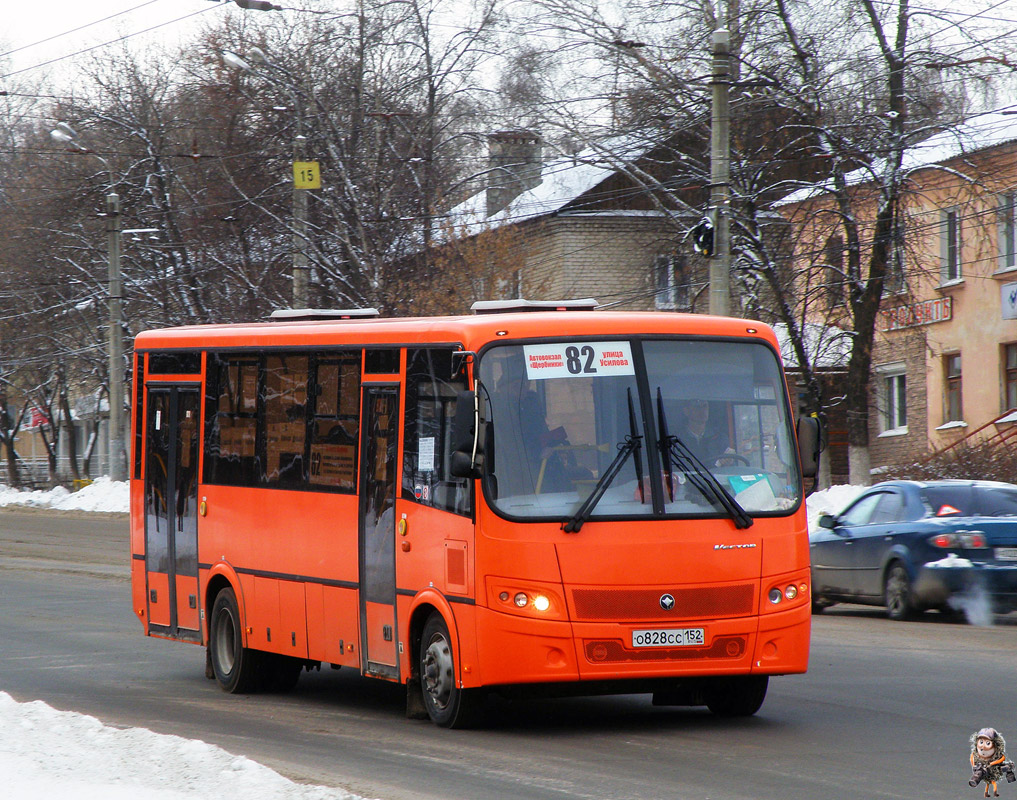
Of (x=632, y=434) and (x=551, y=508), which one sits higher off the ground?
(x=632, y=434)

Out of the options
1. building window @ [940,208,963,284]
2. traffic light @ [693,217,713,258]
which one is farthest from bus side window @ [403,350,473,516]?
building window @ [940,208,963,284]

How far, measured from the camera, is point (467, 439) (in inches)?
339

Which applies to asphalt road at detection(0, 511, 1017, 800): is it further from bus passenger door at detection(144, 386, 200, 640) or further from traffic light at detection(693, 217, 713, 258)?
traffic light at detection(693, 217, 713, 258)

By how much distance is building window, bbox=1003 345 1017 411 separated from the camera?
38219mm

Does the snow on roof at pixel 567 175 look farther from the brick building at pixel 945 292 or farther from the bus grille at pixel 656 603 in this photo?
the bus grille at pixel 656 603

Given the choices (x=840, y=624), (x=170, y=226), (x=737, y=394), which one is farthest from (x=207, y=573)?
(x=170, y=226)

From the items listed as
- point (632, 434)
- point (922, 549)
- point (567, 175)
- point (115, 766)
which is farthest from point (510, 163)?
point (115, 766)

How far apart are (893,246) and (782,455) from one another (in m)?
20.7

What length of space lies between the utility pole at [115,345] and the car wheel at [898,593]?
2418 cm

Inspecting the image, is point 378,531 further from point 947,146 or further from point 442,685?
point 947,146

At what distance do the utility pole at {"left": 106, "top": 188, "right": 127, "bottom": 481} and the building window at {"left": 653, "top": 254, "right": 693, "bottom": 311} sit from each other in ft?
40.6

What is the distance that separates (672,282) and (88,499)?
16962 millimetres

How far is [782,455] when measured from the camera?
925cm

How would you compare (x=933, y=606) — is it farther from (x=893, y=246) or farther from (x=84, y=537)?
(x=84, y=537)
